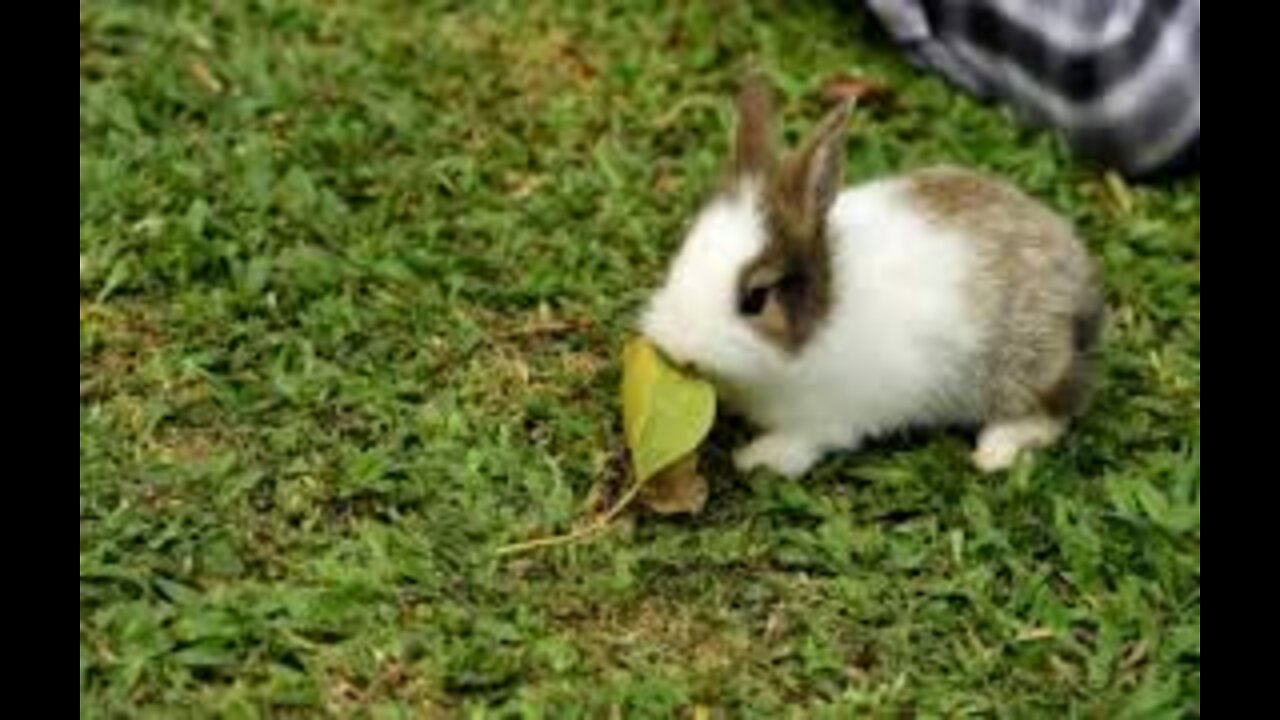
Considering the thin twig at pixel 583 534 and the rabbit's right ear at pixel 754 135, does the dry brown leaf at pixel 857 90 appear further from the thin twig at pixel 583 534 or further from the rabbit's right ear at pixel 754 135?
the thin twig at pixel 583 534

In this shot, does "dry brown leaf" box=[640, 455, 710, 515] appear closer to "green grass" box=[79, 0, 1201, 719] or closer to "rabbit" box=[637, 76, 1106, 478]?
"green grass" box=[79, 0, 1201, 719]

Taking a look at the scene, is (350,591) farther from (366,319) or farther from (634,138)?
(634,138)

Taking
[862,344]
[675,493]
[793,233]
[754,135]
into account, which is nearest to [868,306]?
[862,344]

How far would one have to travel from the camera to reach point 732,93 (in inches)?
272

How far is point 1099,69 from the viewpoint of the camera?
6715 mm

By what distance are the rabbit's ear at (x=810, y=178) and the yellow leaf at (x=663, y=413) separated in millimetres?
389

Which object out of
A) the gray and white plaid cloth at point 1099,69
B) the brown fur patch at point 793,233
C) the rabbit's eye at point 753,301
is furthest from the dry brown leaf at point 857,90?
the rabbit's eye at point 753,301

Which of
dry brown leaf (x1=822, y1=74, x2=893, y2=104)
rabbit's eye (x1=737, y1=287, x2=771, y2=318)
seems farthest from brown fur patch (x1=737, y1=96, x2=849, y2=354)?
dry brown leaf (x1=822, y1=74, x2=893, y2=104)

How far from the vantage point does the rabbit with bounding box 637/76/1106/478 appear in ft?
16.5

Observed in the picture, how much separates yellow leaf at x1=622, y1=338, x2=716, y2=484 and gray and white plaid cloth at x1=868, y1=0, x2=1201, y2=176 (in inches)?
83.7

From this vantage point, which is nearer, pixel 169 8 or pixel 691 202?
pixel 691 202

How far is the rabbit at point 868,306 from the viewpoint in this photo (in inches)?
198
